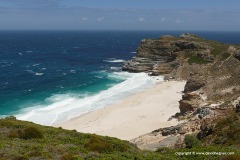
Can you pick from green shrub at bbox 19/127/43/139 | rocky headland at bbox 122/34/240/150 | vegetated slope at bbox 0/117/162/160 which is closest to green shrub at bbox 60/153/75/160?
vegetated slope at bbox 0/117/162/160

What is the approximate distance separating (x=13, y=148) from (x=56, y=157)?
2932 millimetres

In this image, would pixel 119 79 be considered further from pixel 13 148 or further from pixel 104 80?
pixel 13 148

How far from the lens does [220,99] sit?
48.2m

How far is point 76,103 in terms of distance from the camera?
198 feet

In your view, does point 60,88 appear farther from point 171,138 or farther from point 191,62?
point 171,138

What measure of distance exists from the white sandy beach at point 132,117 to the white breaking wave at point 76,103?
2.68 meters

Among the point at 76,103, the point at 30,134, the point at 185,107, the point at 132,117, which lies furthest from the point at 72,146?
the point at 76,103

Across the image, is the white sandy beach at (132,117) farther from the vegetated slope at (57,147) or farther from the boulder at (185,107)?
the vegetated slope at (57,147)

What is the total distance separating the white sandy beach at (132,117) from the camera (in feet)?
143

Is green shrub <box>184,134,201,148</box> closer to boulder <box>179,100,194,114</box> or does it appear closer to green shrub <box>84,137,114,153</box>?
green shrub <box>84,137,114,153</box>

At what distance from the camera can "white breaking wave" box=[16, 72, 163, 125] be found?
52.1m

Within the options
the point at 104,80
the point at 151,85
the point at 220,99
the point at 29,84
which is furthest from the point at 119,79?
the point at 220,99

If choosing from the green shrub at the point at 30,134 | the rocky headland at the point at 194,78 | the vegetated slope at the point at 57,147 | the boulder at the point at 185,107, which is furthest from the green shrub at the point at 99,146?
the boulder at the point at 185,107

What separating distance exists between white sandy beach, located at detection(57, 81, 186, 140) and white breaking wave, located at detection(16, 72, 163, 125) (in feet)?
8.80
